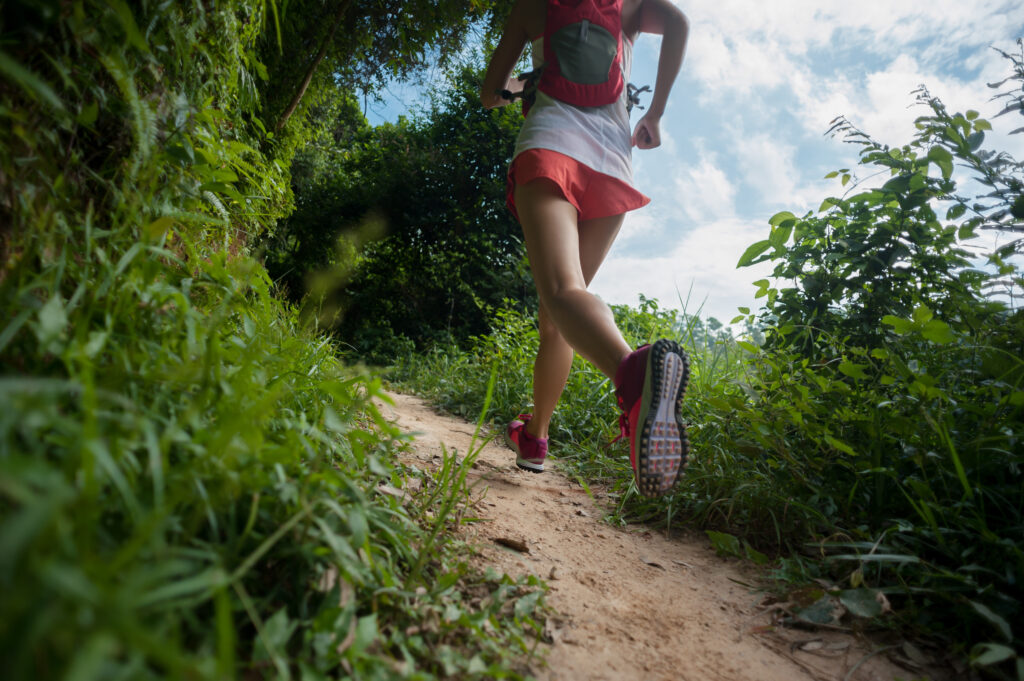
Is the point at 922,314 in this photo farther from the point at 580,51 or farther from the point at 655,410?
the point at 580,51

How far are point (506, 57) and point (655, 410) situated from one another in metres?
1.41

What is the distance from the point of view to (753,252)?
6.34 feet

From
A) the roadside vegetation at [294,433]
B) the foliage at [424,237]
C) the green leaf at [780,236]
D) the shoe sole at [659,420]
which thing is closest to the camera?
the roadside vegetation at [294,433]

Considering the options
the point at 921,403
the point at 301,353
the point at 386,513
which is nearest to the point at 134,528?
the point at 386,513

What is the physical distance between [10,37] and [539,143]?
1158 mm

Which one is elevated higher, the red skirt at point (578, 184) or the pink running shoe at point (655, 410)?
the red skirt at point (578, 184)

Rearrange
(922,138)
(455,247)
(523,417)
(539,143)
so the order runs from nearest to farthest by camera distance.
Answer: (539,143), (922,138), (523,417), (455,247)

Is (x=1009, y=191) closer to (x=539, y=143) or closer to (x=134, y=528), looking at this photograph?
(x=539, y=143)

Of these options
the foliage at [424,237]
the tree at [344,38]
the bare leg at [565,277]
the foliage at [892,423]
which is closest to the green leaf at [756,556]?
the foliage at [892,423]

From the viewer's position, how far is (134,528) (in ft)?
1.98

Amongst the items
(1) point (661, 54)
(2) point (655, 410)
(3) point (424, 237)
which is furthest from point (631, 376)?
(3) point (424, 237)

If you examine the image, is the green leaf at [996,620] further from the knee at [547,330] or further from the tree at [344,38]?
the tree at [344,38]

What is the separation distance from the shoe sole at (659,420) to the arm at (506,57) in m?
1.25

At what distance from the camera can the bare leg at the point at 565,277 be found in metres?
1.32
